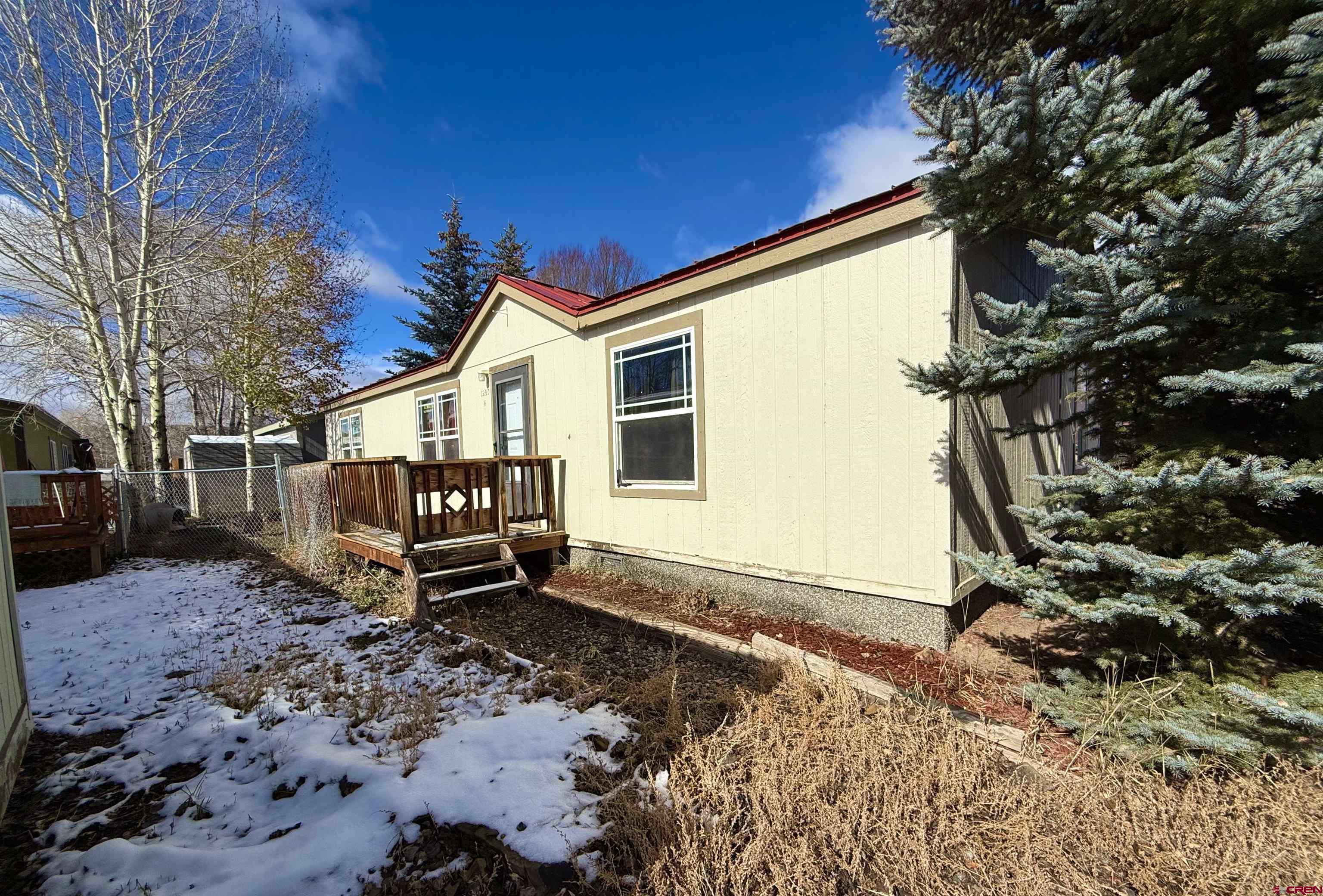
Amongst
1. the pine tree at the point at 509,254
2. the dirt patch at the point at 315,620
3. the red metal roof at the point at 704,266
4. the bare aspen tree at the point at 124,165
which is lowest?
the dirt patch at the point at 315,620

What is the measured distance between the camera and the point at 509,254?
68.4ft

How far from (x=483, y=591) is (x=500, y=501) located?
1.01m

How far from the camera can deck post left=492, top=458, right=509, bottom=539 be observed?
5.55 m

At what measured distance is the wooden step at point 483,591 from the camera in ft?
15.5

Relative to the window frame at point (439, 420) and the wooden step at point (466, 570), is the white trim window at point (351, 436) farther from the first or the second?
the wooden step at point (466, 570)

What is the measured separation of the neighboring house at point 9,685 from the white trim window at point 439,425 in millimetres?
5521

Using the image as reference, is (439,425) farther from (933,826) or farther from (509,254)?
(509,254)

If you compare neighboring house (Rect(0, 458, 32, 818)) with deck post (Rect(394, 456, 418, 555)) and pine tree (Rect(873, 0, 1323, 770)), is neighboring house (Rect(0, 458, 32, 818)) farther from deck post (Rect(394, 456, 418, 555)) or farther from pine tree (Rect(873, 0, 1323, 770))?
pine tree (Rect(873, 0, 1323, 770))

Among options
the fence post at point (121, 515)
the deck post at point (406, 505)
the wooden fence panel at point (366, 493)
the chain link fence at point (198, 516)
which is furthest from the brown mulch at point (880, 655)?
the fence post at point (121, 515)

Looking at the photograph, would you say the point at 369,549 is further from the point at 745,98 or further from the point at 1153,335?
the point at 745,98

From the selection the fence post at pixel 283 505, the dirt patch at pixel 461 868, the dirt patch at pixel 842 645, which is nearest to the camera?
the dirt patch at pixel 461 868

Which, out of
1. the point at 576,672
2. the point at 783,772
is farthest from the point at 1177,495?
the point at 576,672

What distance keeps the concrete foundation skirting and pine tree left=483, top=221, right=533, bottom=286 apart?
18.3m

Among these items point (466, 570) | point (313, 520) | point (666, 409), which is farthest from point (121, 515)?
point (666, 409)
